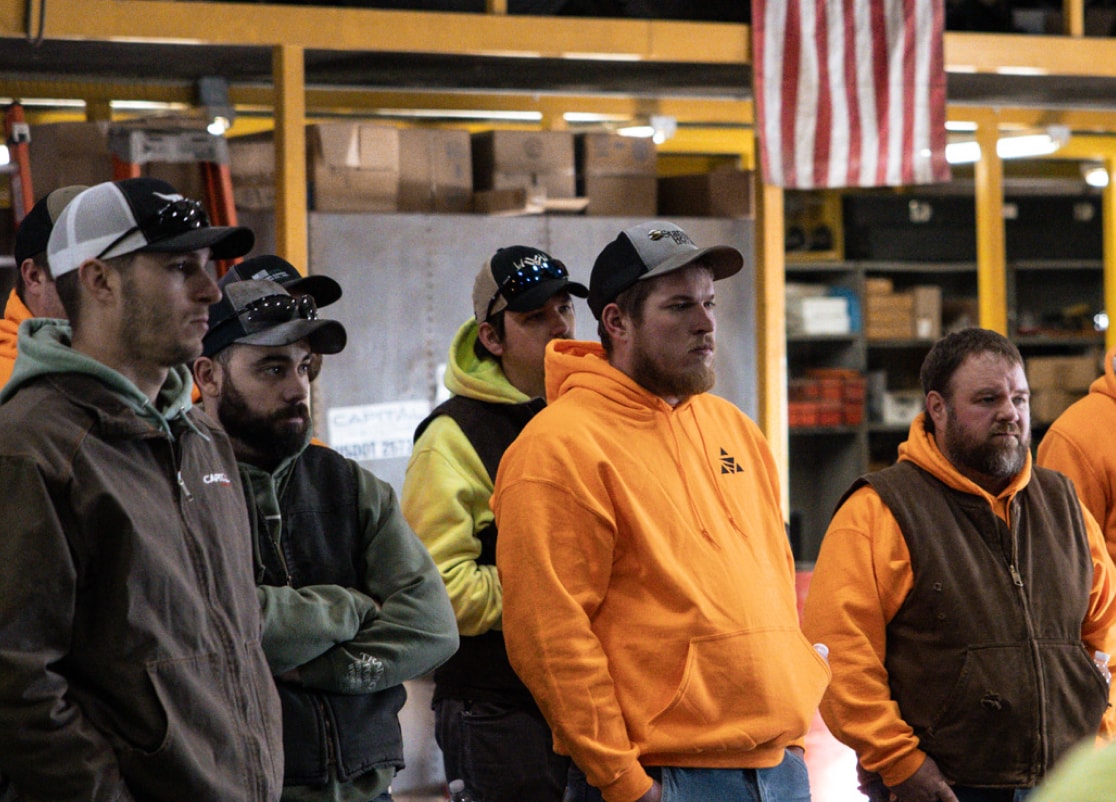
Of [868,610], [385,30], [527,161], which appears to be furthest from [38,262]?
[527,161]

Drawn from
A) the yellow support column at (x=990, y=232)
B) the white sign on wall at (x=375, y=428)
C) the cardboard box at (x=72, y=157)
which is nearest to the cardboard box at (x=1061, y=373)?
the yellow support column at (x=990, y=232)

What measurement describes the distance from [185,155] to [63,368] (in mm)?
4558

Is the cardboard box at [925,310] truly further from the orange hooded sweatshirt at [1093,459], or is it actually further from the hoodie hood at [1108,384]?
the orange hooded sweatshirt at [1093,459]

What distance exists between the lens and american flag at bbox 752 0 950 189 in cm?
744

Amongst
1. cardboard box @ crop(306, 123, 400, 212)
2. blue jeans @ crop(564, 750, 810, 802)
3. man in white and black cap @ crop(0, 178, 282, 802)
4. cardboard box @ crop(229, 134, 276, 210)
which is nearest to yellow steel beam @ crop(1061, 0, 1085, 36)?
cardboard box @ crop(306, 123, 400, 212)

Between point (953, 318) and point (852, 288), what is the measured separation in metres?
1.13

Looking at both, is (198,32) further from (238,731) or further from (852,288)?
(852,288)

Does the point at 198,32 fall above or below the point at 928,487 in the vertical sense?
above

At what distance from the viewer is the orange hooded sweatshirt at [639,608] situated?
3.11m

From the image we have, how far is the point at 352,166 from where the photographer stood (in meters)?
7.11

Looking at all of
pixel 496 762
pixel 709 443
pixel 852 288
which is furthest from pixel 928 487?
pixel 852 288

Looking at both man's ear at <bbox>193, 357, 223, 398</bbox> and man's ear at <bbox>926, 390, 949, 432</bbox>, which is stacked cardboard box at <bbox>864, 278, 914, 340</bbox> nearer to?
man's ear at <bbox>926, 390, 949, 432</bbox>

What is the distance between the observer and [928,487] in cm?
378

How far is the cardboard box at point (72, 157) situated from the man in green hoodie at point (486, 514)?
131 inches
